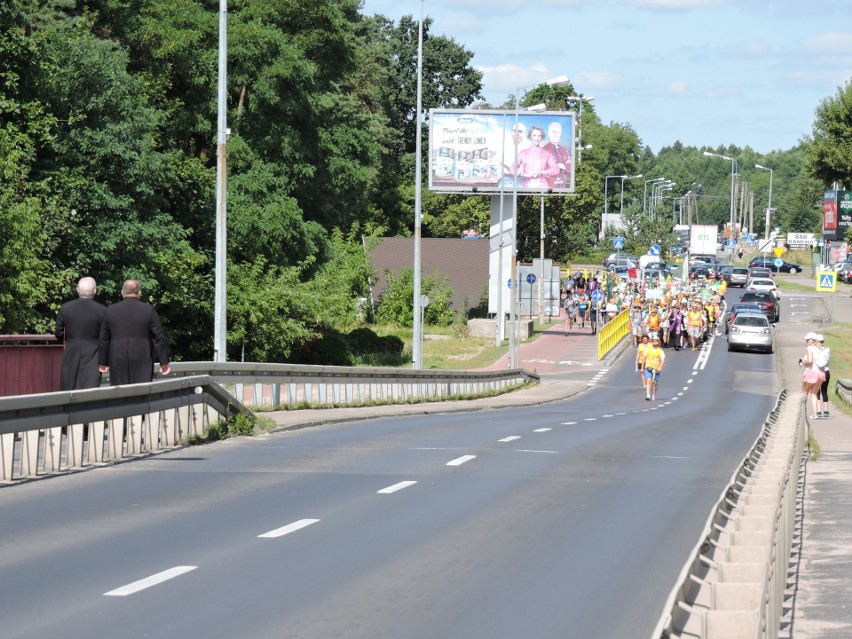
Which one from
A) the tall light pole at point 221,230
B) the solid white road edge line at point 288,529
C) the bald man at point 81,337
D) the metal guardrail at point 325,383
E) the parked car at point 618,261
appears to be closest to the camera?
the solid white road edge line at point 288,529

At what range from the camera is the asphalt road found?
23.8 ft

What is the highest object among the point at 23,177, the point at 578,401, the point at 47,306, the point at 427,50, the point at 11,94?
the point at 427,50

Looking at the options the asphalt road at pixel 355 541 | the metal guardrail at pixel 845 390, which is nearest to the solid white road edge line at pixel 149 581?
the asphalt road at pixel 355 541

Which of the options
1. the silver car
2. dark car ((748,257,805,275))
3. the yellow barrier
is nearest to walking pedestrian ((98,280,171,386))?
the yellow barrier

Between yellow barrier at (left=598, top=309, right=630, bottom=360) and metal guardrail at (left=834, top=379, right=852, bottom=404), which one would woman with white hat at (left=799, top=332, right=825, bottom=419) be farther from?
yellow barrier at (left=598, top=309, right=630, bottom=360)

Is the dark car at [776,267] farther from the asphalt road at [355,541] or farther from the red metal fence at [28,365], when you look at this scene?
the red metal fence at [28,365]

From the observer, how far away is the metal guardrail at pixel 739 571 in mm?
6004

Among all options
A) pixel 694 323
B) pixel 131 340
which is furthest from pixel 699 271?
pixel 131 340

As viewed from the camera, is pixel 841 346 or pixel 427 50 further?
pixel 427 50

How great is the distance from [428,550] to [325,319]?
1606 inches

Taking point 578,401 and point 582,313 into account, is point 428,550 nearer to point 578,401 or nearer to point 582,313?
point 578,401

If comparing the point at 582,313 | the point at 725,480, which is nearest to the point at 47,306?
the point at 725,480

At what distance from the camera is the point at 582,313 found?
240 ft

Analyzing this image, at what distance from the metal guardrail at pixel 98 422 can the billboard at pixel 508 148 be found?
1964 inches
